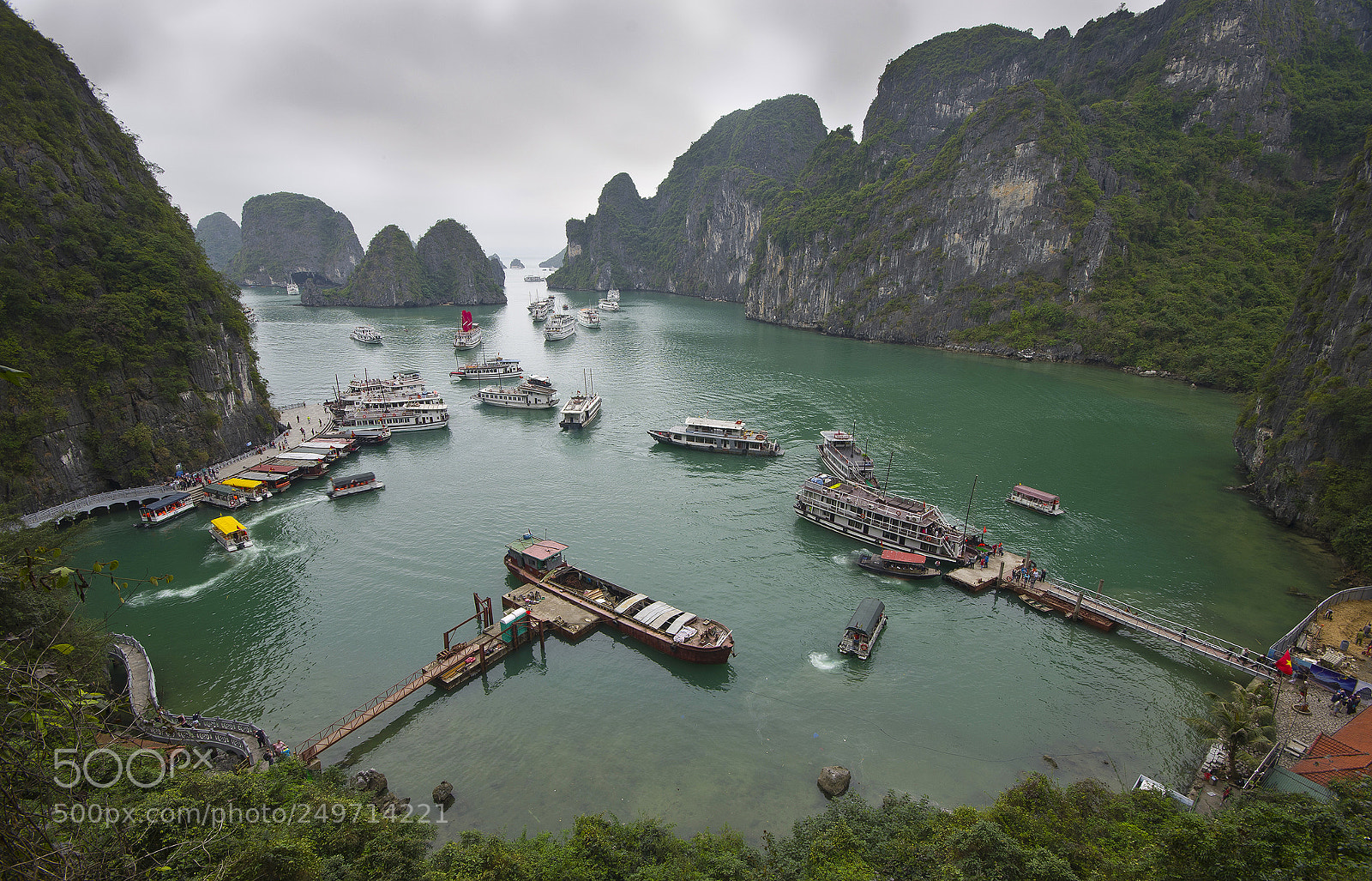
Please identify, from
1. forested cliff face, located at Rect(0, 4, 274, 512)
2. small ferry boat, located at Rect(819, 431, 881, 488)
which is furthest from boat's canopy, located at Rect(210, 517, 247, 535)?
small ferry boat, located at Rect(819, 431, 881, 488)

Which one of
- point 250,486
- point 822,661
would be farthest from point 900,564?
point 250,486

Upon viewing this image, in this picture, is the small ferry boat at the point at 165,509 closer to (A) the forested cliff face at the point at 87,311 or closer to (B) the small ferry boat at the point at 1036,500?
(A) the forested cliff face at the point at 87,311

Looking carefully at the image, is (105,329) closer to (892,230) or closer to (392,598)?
(392,598)

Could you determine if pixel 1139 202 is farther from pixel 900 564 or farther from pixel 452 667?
pixel 452 667

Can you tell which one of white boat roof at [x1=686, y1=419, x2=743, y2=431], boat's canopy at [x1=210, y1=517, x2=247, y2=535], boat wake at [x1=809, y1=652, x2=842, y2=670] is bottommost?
boat wake at [x1=809, y1=652, x2=842, y2=670]

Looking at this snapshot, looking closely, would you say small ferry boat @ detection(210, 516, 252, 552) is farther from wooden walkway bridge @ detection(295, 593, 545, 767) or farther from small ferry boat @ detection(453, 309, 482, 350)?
small ferry boat @ detection(453, 309, 482, 350)
